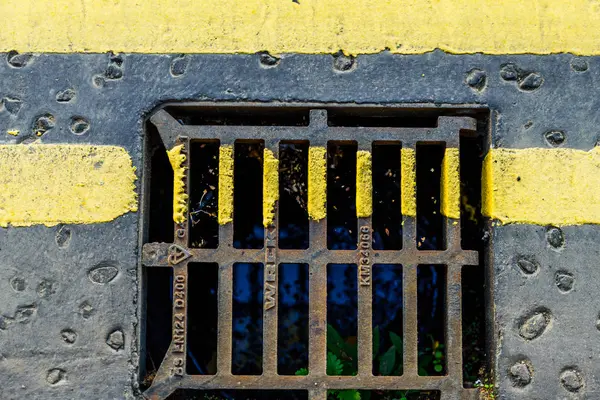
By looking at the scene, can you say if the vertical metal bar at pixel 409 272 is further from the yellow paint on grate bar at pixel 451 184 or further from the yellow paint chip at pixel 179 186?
the yellow paint chip at pixel 179 186

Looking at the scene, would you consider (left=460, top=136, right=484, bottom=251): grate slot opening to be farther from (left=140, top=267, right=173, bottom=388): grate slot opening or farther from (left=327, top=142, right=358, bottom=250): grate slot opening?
(left=140, top=267, right=173, bottom=388): grate slot opening

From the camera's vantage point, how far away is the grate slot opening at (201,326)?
343cm

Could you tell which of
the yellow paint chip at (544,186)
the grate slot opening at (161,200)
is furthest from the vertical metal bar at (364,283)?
the grate slot opening at (161,200)

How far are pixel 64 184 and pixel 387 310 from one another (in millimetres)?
1740

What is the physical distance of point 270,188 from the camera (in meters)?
2.88

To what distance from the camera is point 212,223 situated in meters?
3.36

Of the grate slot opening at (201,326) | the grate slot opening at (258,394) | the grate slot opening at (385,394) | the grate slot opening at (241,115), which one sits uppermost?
the grate slot opening at (241,115)

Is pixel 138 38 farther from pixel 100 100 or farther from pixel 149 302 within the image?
pixel 149 302

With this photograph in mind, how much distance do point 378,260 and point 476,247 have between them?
62 centimetres

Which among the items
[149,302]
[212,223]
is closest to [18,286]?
[149,302]

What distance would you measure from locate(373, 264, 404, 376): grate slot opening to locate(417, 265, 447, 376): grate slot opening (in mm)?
110

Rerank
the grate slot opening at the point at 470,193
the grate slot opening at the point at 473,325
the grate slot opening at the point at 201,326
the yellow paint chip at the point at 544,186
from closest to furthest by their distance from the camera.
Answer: the yellow paint chip at the point at 544,186, the grate slot opening at the point at 473,325, the grate slot opening at the point at 470,193, the grate slot opening at the point at 201,326

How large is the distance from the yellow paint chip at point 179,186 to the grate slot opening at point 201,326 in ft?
2.08

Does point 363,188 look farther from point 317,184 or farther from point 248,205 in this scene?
point 248,205
